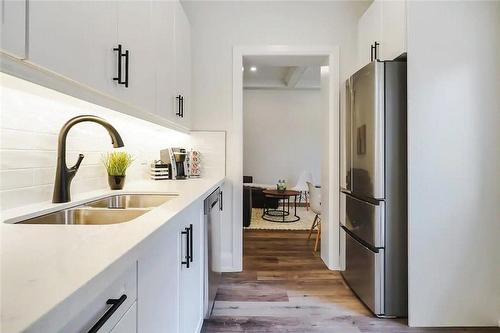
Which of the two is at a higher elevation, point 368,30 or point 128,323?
point 368,30

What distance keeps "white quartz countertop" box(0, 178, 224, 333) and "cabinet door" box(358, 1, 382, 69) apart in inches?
89.9

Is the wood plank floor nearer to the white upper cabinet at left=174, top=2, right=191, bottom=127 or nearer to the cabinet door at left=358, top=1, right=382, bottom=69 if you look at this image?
the white upper cabinet at left=174, top=2, right=191, bottom=127

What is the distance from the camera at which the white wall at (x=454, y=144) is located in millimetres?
1804

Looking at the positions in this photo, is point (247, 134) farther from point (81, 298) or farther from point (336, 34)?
point (81, 298)

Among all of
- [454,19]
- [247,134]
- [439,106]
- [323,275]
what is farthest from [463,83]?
[247,134]

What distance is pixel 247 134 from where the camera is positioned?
7.05 m

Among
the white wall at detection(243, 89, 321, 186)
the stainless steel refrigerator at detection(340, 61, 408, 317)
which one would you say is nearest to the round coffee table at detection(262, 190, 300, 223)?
the white wall at detection(243, 89, 321, 186)

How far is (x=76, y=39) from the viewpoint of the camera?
969mm

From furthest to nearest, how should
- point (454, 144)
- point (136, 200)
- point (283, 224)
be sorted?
Answer: point (283, 224) → point (454, 144) → point (136, 200)

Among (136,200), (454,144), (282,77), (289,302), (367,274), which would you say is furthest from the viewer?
(282,77)

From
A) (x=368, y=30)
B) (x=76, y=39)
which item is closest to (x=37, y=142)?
(x=76, y=39)

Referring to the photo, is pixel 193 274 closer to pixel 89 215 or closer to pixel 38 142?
pixel 89 215

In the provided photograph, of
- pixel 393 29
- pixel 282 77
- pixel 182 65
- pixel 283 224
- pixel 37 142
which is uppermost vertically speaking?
pixel 282 77

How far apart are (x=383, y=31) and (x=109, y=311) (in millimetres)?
2479
